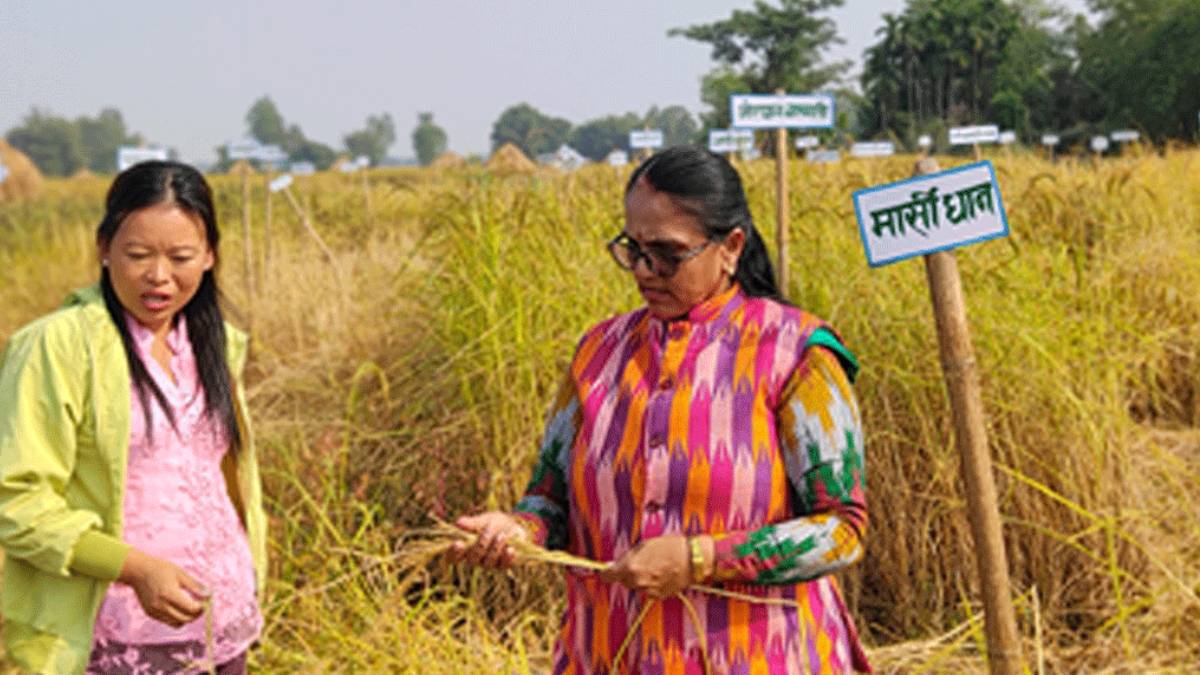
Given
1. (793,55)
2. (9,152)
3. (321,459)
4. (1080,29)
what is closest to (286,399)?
(321,459)

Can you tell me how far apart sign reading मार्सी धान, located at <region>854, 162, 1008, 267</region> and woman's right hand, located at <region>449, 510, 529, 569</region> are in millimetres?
606

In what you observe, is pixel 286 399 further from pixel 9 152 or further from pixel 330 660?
pixel 9 152

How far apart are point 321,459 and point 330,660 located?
3.92 ft

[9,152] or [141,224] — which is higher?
[9,152]

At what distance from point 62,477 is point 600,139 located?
314cm

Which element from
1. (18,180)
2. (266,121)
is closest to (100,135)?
(266,121)

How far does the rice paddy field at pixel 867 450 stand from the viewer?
8.78 feet

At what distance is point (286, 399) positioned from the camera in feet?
Result: 14.7

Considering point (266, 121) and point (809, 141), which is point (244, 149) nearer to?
point (809, 141)

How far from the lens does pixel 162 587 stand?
1591 millimetres

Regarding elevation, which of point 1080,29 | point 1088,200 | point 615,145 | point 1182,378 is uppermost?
point 1080,29

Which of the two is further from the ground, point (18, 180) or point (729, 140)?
point (18, 180)

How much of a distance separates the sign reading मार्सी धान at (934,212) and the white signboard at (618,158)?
2938 millimetres

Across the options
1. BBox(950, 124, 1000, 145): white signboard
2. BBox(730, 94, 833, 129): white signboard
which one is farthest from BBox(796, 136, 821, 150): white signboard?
BBox(730, 94, 833, 129): white signboard
